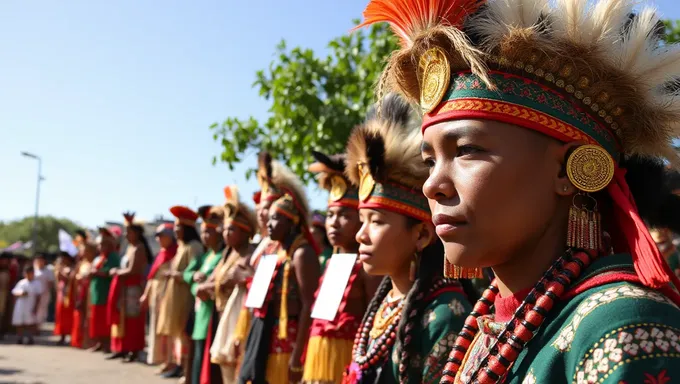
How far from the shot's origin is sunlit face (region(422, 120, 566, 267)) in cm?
171

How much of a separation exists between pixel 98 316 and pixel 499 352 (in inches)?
520

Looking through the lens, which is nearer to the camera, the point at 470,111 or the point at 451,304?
the point at 470,111

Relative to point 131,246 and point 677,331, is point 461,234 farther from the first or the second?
point 131,246

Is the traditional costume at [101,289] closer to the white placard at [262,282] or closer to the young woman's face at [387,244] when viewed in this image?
the white placard at [262,282]

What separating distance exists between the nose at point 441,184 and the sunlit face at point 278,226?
14.2ft

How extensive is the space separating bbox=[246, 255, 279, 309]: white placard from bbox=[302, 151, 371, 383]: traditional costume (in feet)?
3.66

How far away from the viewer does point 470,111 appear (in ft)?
5.86

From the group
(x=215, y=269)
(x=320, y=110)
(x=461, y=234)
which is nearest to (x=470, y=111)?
(x=461, y=234)

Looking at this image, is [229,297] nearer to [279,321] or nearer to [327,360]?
[279,321]

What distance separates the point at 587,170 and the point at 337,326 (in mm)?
3241

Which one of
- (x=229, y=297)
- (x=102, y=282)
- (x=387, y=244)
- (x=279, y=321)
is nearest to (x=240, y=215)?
(x=229, y=297)

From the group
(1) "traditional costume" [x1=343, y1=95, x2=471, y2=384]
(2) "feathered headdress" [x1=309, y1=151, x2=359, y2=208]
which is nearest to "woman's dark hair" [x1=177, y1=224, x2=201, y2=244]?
(2) "feathered headdress" [x1=309, y1=151, x2=359, y2=208]

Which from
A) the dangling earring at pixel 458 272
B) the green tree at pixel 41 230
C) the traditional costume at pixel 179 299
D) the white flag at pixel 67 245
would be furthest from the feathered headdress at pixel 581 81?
the green tree at pixel 41 230

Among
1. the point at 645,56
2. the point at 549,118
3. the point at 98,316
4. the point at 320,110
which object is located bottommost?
the point at 98,316
